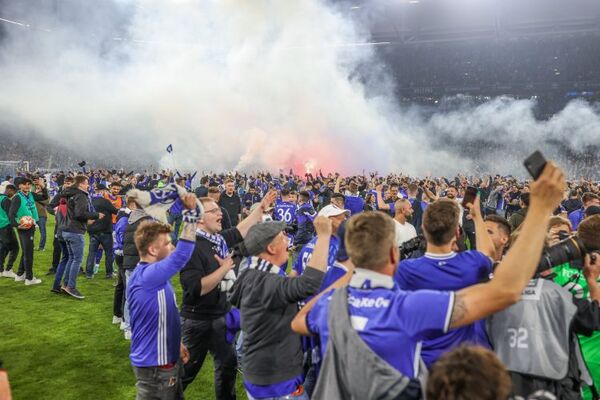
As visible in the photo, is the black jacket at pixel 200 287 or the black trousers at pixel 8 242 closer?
the black jacket at pixel 200 287

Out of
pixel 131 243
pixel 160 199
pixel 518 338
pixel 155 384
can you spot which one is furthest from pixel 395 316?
pixel 131 243

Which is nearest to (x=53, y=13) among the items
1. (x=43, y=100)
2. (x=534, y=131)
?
(x=43, y=100)

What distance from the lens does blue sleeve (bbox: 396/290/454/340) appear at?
1713 millimetres

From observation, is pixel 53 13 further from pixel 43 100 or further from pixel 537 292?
pixel 537 292

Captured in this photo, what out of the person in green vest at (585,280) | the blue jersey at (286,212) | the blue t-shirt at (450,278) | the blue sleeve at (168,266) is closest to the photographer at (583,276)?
the person in green vest at (585,280)

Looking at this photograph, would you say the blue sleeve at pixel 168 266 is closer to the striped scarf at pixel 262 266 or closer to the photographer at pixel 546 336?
the striped scarf at pixel 262 266

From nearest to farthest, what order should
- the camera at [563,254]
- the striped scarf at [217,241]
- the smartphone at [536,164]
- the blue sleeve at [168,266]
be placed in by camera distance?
the smartphone at [536,164] → the camera at [563,254] → the blue sleeve at [168,266] → the striped scarf at [217,241]

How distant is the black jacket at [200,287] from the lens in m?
3.72

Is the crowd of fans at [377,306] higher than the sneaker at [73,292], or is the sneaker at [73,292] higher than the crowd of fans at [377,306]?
the crowd of fans at [377,306]

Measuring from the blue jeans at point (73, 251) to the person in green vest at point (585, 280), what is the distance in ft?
23.7

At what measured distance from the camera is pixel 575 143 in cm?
3406

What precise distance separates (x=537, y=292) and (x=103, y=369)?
15.5 ft

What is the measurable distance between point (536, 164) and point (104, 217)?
8.08 m

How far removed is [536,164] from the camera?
1648 mm
